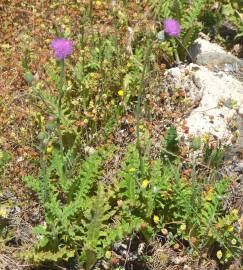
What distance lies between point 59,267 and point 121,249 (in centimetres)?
39

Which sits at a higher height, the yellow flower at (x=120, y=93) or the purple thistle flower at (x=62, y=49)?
the purple thistle flower at (x=62, y=49)

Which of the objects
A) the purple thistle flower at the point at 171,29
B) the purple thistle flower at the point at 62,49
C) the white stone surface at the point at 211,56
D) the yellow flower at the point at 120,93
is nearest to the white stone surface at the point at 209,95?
the white stone surface at the point at 211,56

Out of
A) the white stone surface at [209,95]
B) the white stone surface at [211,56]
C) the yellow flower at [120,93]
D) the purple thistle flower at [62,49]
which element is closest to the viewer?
the purple thistle flower at [62,49]

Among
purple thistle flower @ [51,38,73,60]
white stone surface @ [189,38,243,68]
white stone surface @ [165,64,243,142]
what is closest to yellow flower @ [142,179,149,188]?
white stone surface @ [165,64,243,142]

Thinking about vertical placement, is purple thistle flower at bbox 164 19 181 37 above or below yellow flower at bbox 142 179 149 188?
above

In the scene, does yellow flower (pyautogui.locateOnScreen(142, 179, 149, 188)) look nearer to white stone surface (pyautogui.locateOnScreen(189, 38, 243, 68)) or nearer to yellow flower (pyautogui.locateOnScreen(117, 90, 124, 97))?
yellow flower (pyautogui.locateOnScreen(117, 90, 124, 97))

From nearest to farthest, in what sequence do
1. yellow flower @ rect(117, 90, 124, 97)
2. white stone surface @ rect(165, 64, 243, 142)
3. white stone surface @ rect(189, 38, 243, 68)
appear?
1. white stone surface @ rect(165, 64, 243, 142)
2. yellow flower @ rect(117, 90, 124, 97)
3. white stone surface @ rect(189, 38, 243, 68)

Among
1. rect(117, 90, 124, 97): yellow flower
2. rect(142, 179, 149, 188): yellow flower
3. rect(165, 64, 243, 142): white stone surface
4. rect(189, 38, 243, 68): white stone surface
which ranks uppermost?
rect(189, 38, 243, 68): white stone surface

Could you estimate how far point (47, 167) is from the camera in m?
3.31

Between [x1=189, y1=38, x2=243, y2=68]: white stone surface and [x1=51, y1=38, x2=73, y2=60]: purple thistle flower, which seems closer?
[x1=51, y1=38, x2=73, y2=60]: purple thistle flower

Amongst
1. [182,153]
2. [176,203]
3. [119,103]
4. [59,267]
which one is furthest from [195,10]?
[59,267]

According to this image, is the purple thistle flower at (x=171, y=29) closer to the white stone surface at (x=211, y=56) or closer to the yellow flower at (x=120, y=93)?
the yellow flower at (x=120, y=93)

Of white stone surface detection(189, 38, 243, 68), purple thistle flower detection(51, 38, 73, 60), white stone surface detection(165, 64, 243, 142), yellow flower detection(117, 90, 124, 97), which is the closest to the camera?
purple thistle flower detection(51, 38, 73, 60)

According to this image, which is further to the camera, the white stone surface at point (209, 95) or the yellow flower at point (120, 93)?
the yellow flower at point (120, 93)
